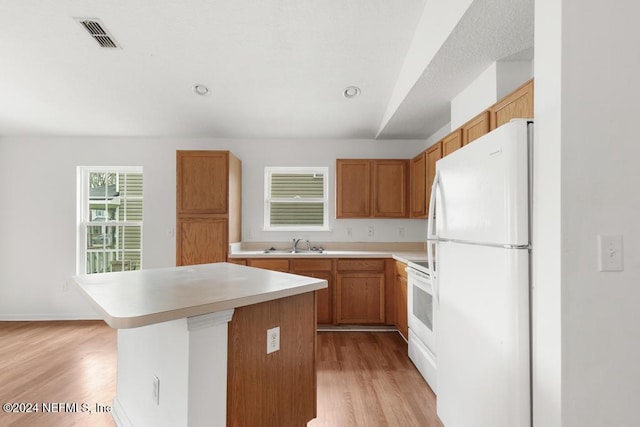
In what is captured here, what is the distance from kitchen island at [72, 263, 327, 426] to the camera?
3.78ft

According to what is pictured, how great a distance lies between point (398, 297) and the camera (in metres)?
3.32

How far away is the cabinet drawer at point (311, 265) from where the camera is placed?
3553 mm

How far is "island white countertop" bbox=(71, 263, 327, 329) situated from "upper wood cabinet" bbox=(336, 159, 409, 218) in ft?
7.17

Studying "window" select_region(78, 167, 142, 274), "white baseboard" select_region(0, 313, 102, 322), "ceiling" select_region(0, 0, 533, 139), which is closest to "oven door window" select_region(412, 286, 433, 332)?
"ceiling" select_region(0, 0, 533, 139)

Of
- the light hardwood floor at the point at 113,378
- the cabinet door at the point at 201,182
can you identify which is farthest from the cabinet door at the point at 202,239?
the light hardwood floor at the point at 113,378

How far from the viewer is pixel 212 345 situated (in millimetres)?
1200

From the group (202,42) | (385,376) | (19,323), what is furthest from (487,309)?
(19,323)

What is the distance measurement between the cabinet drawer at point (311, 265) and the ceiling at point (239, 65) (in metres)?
1.66

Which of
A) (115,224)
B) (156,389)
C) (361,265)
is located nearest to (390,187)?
(361,265)

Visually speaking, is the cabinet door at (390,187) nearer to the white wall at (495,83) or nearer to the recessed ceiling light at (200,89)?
the white wall at (495,83)
